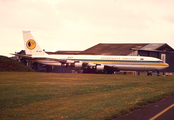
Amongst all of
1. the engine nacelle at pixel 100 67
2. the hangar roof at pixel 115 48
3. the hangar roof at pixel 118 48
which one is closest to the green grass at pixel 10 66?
the engine nacelle at pixel 100 67

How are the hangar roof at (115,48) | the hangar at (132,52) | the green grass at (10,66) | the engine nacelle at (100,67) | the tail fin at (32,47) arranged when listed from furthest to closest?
1. the hangar roof at (115,48)
2. the hangar at (132,52)
3. the tail fin at (32,47)
4. the green grass at (10,66)
5. the engine nacelle at (100,67)

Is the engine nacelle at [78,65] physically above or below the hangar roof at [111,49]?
below

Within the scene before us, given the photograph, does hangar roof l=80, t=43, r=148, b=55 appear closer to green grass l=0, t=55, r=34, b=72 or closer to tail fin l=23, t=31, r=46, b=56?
tail fin l=23, t=31, r=46, b=56

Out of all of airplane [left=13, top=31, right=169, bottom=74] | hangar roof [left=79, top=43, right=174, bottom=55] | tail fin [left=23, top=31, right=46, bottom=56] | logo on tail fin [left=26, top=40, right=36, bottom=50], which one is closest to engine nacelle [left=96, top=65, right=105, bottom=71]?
airplane [left=13, top=31, right=169, bottom=74]

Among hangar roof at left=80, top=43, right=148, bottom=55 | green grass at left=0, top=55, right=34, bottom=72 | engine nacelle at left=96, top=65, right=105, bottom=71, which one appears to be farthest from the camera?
hangar roof at left=80, top=43, right=148, bottom=55

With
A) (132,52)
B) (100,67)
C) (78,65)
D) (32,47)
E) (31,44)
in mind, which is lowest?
(100,67)

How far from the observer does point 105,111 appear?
10.2m

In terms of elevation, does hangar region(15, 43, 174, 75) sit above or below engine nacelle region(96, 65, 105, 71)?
above

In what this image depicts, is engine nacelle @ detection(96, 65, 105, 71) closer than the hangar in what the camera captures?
Yes

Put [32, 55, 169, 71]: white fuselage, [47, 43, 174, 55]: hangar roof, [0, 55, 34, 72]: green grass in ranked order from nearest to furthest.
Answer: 1. [32, 55, 169, 71]: white fuselage
2. [0, 55, 34, 72]: green grass
3. [47, 43, 174, 55]: hangar roof

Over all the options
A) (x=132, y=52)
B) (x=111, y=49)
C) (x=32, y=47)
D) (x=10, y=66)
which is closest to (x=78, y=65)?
(x=32, y=47)

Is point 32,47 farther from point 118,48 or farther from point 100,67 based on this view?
point 118,48

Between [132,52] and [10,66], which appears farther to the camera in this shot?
[132,52]

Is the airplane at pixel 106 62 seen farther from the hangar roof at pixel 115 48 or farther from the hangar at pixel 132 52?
the hangar roof at pixel 115 48
